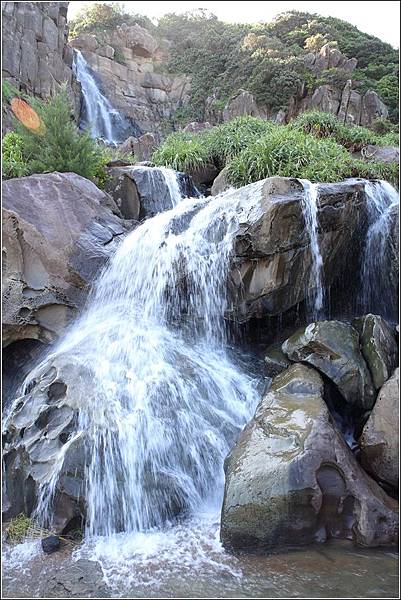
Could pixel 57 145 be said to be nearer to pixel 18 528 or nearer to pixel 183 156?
pixel 183 156

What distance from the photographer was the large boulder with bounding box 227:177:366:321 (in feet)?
18.8

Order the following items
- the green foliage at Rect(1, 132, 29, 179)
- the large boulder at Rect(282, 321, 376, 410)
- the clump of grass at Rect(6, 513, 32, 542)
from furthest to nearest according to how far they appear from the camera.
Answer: the green foliage at Rect(1, 132, 29, 179) < the large boulder at Rect(282, 321, 376, 410) < the clump of grass at Rect(6, 513, 32, 542)

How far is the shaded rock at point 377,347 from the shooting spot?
4859mm

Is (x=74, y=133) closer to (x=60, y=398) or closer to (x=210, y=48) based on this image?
(x=60, y=398)

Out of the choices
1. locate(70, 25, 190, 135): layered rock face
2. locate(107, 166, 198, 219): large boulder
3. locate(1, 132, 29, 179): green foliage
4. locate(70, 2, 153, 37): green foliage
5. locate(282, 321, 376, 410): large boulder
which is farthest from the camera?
locate(70, 2, 153, 37): green foliage

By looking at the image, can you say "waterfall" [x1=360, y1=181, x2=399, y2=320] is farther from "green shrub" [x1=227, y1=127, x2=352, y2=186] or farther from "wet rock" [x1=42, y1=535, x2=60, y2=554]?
"wet rock" [x1=42, y1=535, x2=60, y2=554]

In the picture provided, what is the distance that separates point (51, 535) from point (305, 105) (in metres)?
17.5

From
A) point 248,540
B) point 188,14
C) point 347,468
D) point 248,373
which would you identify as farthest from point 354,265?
point 188,14

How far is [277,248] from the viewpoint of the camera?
5734 mm

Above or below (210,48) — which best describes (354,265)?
below

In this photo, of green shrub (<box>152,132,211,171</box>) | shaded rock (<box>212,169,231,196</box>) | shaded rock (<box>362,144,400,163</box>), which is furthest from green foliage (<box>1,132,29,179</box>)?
shaded rock (<box>362,144,400,163</box>)

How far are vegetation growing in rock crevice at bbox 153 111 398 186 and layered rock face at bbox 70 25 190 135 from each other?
11100 mm

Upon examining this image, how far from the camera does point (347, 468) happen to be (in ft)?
12.7

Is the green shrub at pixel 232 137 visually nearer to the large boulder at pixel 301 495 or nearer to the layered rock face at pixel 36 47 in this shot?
the large boulder at pixel 301 495
